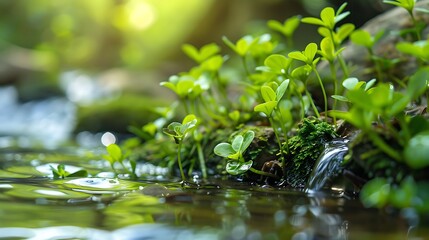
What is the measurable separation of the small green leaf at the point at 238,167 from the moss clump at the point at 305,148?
20cm

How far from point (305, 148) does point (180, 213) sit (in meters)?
0.70

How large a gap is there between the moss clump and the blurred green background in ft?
10.6

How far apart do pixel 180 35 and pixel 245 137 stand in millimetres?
7133

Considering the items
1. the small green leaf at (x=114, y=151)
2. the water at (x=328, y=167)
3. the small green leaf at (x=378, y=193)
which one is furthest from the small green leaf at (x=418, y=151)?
the small green leaf at (x=114, y=151)

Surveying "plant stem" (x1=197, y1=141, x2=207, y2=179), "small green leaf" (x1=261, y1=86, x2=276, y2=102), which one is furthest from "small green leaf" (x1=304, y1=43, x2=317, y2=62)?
"plant stem" (x1=197, y1=141, x2=207, y2=179)

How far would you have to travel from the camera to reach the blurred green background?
6.30m

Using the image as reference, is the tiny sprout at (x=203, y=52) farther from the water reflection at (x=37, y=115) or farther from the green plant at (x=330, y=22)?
the water reflection at (x=37, y=115)

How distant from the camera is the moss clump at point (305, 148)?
1.73m

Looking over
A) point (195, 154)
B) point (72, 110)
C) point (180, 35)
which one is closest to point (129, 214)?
point (195, 154)

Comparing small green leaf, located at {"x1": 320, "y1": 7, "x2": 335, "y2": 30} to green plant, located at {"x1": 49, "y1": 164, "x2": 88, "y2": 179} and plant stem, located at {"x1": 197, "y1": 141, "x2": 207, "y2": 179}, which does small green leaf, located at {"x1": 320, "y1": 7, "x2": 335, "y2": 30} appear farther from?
green plant, located at {"x1": 49, "y1": 164, "x2": 88, "y2": 179}

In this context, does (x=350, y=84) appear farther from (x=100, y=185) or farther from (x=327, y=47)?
(x=100, y=185)

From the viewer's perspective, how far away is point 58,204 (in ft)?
4.41

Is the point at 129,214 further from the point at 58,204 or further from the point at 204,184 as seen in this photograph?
the point at 204,184

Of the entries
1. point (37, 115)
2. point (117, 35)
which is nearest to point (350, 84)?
point (37, 115)
